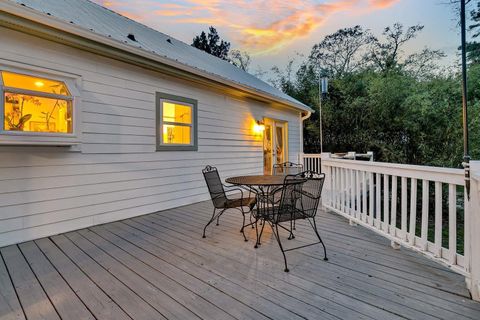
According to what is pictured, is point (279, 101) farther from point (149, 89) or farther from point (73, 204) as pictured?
point (73, 204)

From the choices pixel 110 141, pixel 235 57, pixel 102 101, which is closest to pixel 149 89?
pixel 102 101

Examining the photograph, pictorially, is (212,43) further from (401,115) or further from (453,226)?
(453,226)

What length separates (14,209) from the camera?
10.5 ft

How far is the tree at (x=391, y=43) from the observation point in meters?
15.4

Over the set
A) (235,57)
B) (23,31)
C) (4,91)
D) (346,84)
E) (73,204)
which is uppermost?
(235,57)

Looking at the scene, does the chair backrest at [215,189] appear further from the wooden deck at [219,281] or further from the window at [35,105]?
the window at [35,105]

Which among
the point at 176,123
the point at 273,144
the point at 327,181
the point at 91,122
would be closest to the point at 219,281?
the point at 327,181

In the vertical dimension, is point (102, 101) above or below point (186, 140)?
above

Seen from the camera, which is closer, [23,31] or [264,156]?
[23,31]

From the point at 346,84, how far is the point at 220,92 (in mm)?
4850

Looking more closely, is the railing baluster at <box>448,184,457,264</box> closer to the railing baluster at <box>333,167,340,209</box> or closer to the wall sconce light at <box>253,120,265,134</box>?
the railing baluster at <box>333,167,340,209</box>

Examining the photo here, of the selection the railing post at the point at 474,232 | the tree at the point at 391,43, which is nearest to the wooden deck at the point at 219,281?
the railing post at the point at 474,232

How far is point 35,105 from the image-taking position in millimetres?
3197

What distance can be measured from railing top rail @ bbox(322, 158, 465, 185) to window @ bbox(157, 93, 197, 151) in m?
3.16
